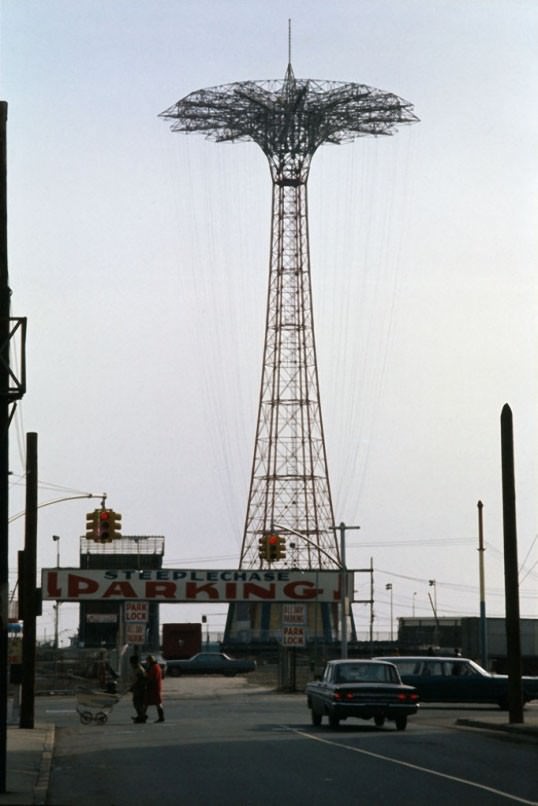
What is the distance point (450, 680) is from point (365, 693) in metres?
11.7

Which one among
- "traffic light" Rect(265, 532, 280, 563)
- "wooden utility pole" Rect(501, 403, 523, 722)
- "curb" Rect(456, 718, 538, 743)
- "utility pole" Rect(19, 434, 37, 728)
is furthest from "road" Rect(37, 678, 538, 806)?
"traffic light" Rect(265, 532, 280, 563)

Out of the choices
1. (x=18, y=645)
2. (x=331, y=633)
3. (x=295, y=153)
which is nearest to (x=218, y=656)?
(x=331, y=633)

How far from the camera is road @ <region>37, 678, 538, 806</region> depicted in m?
18.0

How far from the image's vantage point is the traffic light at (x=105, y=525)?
46938 mm

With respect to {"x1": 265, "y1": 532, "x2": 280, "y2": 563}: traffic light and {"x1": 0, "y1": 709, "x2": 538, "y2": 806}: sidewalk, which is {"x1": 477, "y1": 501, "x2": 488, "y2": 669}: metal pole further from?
{"x1": 0, "y1": 709, "x2": 538, "y2": 806}: sidewalk

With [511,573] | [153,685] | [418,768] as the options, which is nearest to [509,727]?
[511,573]

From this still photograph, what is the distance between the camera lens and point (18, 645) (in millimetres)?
43062

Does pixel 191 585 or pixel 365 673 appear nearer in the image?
pixel 365 673

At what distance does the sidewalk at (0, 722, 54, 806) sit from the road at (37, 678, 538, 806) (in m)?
0.24

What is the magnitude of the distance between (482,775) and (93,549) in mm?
92553

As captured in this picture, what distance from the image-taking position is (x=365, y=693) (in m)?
31.0

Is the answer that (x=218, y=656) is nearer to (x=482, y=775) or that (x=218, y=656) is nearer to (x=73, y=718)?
(x=73, y=718)

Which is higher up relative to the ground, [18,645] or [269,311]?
[269,311]

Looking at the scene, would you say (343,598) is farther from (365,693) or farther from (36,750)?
(36,750)
